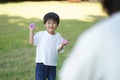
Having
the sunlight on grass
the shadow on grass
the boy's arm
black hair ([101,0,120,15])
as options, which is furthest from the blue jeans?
the sunlight on grass

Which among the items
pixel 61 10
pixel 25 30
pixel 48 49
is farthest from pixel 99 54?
pixel 61 10

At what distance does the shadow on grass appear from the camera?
6758mm

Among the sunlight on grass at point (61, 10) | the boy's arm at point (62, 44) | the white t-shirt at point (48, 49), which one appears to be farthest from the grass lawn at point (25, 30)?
the boy's arm at point (62, 44)

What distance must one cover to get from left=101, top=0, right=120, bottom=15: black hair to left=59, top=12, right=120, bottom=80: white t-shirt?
2.2 inches

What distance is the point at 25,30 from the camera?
11.3m

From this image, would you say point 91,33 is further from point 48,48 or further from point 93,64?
point 48,48

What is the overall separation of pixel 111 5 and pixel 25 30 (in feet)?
32.7

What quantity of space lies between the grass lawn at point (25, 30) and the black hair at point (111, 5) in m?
5.13

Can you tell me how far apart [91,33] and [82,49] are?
0.06m

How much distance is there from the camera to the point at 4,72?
668cm

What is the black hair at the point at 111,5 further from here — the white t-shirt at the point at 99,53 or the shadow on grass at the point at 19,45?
the shadow on grass at the point at 19,45

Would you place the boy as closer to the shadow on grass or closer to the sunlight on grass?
the shadow on grass

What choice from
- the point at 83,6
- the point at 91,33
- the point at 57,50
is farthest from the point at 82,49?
the point at 83,6

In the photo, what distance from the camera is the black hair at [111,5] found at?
135 cm
